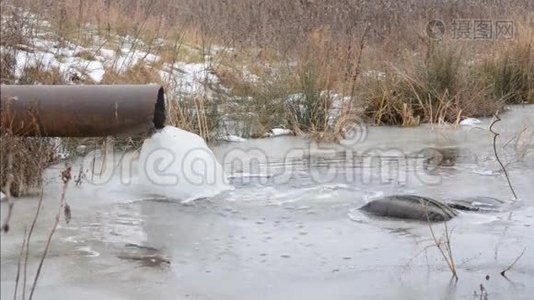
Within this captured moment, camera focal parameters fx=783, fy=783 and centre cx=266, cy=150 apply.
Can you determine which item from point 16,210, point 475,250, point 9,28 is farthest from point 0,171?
point 475,250

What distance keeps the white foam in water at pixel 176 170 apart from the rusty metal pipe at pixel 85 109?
2.33 ft

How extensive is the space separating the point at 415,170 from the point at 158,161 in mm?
1717

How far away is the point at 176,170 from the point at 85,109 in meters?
1.03

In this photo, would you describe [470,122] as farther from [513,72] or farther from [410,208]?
[410,208]

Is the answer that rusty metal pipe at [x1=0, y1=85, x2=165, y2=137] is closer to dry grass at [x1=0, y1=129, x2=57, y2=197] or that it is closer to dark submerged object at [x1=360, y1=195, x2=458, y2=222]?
dry grass at [x1=0, y1=129, x2=57, y2=197]

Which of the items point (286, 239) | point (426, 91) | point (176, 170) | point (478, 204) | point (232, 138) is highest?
point (426, 91)

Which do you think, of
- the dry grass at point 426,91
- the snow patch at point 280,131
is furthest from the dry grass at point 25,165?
the dry grass at point 426,91

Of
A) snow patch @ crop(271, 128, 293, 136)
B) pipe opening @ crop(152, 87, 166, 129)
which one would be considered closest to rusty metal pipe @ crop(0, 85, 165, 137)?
pipe opening @ crop(152, 87, 166, 129)

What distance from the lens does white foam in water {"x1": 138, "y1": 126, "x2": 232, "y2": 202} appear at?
4.35 meters

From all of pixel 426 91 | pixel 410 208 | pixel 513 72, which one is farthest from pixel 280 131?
pixel 513 72

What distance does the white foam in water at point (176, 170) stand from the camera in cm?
435

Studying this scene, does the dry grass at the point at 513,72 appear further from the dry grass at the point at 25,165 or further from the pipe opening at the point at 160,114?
the dry grass at the point at 25,165

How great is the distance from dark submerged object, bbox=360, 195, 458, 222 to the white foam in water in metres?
0.94

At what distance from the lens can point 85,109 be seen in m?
3.50
